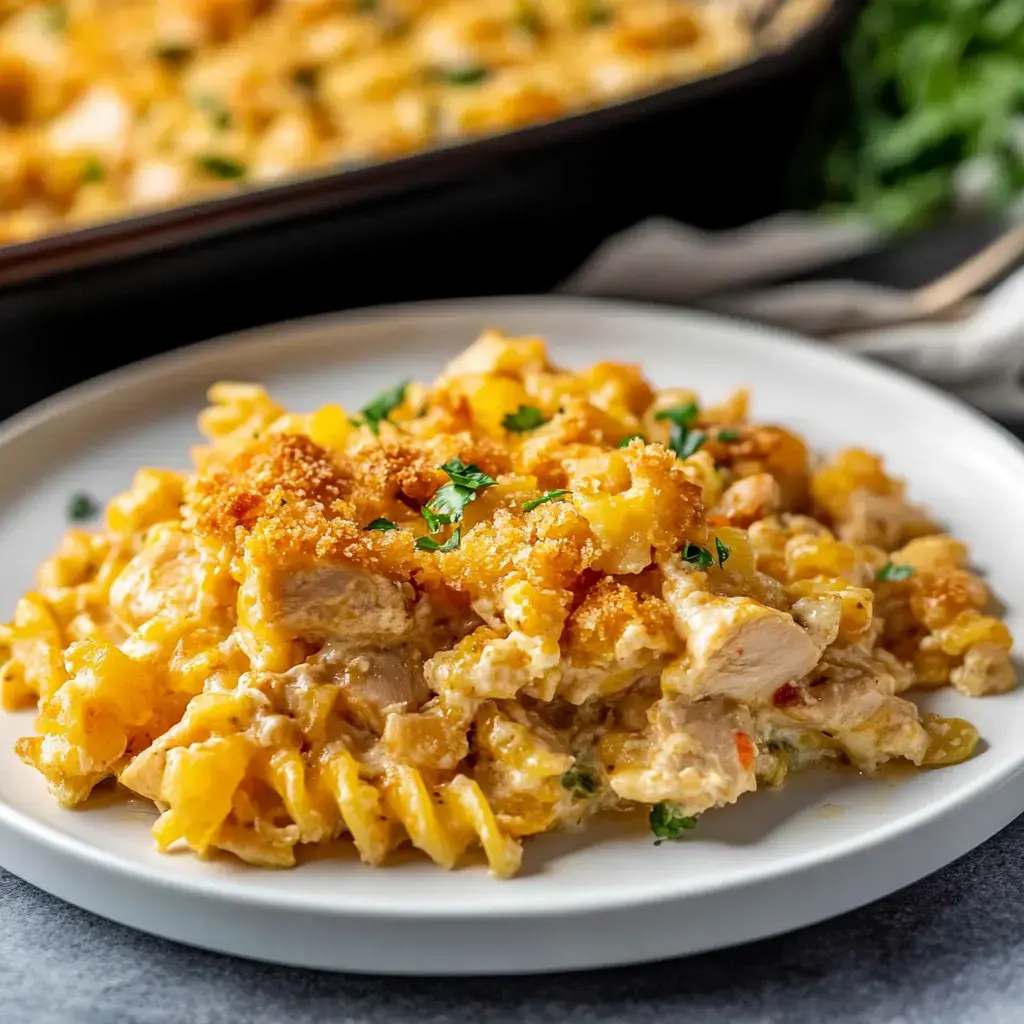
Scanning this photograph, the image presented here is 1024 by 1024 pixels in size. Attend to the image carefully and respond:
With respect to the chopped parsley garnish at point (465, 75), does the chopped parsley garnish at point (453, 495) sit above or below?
below

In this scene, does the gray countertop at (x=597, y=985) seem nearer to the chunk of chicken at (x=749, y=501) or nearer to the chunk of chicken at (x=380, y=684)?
the chunk of chicken at (x=380, y=684)

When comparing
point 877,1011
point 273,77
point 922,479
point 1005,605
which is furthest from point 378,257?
point 877,1011

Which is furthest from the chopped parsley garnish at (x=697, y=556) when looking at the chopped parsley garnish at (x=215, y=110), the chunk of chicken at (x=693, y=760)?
the chopped parsley garnish at (x=215, y=110)

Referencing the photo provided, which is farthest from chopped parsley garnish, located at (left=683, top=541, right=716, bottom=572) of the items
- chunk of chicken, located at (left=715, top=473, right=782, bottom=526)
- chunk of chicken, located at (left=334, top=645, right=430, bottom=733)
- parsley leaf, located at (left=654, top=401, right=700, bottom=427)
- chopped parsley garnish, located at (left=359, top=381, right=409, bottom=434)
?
chopped parsley garnish, located at (left=359, top=381, right=409, bottom=434)

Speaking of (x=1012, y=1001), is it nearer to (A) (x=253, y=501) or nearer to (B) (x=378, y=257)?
(A) (x=253, y=501)

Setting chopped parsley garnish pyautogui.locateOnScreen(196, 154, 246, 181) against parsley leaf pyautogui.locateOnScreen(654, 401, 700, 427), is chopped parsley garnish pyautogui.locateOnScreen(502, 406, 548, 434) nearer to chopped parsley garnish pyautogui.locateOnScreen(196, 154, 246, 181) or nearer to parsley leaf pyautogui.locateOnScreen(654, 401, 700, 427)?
parsley leaf pyautogui.locateOnScreen(654, 401, 700, 427)

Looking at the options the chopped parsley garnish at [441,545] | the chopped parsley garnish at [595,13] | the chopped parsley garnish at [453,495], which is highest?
the chopped parsley garnish at [595,13]
